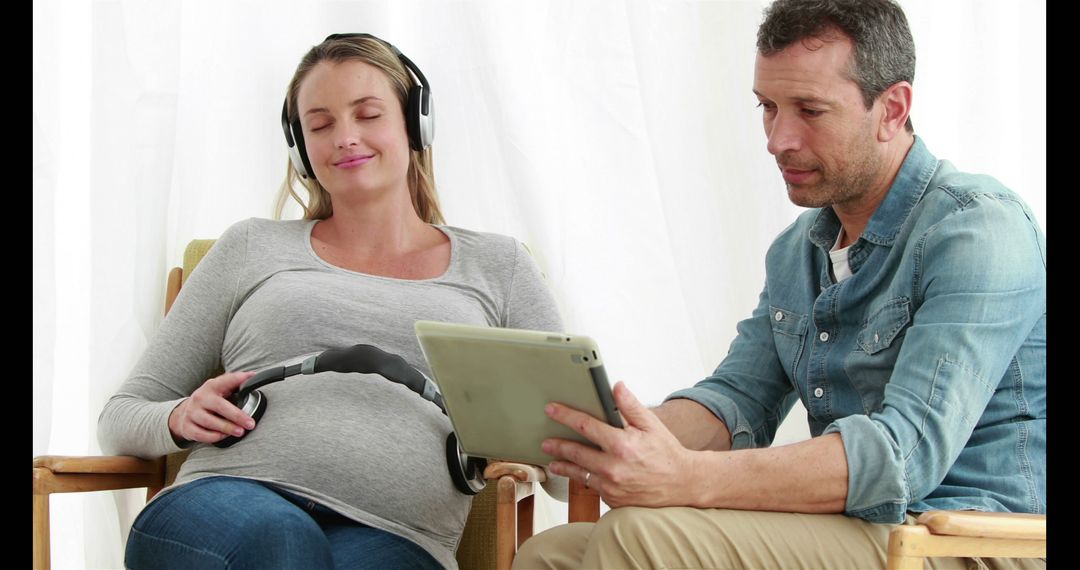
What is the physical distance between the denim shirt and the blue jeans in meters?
0.54

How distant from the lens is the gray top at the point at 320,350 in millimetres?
1567

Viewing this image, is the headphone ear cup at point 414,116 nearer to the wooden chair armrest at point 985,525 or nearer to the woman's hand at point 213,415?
the woman's hand at point 213,415

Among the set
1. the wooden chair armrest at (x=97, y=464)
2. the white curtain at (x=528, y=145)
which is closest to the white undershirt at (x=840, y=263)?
the white curtain at (x=528, y=145)

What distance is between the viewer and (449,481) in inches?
63.7

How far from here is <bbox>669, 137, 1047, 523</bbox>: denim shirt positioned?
1.21 meters

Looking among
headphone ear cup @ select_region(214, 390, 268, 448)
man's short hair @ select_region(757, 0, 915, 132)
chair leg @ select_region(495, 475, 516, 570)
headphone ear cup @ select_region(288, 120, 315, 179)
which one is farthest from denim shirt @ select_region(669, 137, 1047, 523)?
headphone ear cup @ select_region(288, 120, 315, 179)

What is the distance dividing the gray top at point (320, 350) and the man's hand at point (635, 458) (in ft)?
1.44

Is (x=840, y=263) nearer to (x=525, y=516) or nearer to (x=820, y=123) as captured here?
(x=820, y=123)

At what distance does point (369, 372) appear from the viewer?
5.35 feet

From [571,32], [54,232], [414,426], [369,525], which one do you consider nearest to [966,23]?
[571,32]

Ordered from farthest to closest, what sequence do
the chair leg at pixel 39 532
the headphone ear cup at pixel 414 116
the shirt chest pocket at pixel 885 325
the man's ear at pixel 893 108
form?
the headphone ear cup at pixel 414 116 → the chair leg at pixel 39 532 → the man's ear at pixel 893 108 → the shirt chest pocket at pixel 885 325

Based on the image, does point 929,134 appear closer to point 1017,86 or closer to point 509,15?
point 1017,86

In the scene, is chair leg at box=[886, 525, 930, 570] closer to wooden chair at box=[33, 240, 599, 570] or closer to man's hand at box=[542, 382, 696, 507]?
man's hand at box=[542, 382, 696, 507]

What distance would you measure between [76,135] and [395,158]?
0.70 m
